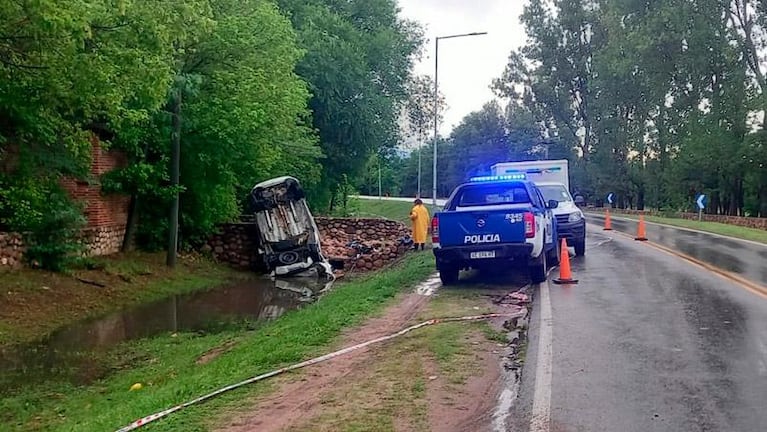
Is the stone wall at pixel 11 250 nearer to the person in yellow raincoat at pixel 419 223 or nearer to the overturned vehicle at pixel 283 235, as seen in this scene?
the overturned vehicle at pixel 283 235

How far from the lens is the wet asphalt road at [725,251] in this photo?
15.4 metres

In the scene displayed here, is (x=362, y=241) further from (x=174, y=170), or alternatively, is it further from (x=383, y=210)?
(x=383, y=210)

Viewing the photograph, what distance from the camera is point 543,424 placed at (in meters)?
5.93

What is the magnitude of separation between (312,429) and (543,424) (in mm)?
1710

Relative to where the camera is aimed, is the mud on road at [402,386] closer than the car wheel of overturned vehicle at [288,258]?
Yes

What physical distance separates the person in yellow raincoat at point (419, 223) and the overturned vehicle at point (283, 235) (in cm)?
291

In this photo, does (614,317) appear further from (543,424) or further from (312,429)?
(312,429)

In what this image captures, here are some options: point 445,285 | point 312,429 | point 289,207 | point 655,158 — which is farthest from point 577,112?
point 312,429

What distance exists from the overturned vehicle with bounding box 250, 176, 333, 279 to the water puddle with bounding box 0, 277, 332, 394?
1.97 feet

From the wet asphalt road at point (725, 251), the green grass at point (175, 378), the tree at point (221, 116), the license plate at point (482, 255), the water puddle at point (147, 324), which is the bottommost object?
the water puddle at point (147, 324)

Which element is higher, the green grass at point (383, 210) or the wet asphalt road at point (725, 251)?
the green grass at point (383, 210)

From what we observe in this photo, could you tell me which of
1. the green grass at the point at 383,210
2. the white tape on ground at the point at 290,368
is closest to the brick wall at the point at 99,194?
the white tape on ground at the point at 290,368

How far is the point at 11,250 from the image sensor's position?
53.3ft

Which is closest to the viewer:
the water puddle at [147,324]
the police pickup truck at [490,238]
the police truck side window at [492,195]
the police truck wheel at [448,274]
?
the water puddle at [147,324]
